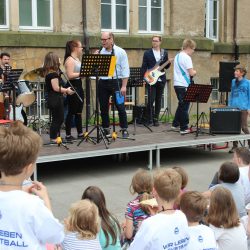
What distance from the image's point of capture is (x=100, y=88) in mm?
9773

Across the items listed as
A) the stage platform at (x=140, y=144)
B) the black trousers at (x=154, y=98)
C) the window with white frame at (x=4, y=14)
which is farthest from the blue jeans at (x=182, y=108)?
the window with white frame at (x=4, y=14)

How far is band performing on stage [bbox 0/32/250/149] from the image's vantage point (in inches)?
347

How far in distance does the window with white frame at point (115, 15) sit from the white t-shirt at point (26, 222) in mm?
12513

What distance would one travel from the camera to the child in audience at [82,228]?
12.4 feet

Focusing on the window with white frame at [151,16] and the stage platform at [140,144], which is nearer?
the stage platform at [140,144]

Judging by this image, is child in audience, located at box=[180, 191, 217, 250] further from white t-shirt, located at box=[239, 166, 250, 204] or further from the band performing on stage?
the band performing on stage

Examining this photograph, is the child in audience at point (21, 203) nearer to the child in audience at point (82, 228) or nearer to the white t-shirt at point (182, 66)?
the child in audience at point (82, 228)

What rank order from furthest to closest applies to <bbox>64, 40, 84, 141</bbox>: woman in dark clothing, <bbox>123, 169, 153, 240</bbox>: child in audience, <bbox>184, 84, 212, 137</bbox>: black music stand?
1. <bbox>184, 84, 212, 137</bbox>: black music stand
2. <bbox>64, 40, 84, 141</bbox>: woman in dark clothing
3. <bbox>123, 169, 153, 240</bbox>: child in audience

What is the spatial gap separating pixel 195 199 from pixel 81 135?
5890 mm

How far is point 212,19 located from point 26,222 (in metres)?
16.6

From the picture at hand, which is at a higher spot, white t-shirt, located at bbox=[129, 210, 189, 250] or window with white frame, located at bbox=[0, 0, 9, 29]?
window with white frame, located at bbox=[0, 0, 9, 29]

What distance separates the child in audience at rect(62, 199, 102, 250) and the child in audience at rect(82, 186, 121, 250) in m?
0.29

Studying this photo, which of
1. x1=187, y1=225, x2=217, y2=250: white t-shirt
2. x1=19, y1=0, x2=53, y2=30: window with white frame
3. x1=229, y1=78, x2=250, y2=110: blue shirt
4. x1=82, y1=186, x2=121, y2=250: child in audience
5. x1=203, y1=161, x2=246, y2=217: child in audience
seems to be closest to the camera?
x1=187, y1=225, x2=217, y2=250: white t-shirt

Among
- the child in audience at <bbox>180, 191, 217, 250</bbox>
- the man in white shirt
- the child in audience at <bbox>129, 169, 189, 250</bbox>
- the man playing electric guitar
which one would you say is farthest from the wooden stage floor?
the child in audience at <bbox>129, 169, 189, 250</bbox>
